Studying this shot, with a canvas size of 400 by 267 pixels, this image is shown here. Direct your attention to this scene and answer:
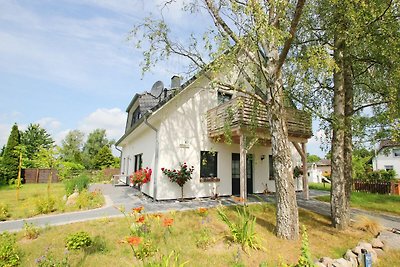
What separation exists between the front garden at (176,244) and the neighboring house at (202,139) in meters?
3.52

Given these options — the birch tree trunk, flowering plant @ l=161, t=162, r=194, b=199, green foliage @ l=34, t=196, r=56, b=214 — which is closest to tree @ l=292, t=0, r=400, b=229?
the birch tree trunk

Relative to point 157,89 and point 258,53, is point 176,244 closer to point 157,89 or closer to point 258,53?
point 258,53

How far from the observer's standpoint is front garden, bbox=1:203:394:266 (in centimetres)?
412

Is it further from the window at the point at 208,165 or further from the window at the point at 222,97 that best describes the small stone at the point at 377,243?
the window at the point at 222,97

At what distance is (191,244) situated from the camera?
508 cm

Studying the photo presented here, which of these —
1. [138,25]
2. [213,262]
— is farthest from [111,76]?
[213,262]

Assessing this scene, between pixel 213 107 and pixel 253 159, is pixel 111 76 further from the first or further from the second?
pixel 253 159

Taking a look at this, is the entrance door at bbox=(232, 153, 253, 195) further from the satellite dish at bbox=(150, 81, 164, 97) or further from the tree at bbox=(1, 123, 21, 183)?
the tree at bbox=(1, 123, 21, 183)

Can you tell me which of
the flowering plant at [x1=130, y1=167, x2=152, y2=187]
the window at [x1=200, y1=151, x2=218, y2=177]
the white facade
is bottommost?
the flowering plant at [x1=130, y1=167, x2=152, y2=187]

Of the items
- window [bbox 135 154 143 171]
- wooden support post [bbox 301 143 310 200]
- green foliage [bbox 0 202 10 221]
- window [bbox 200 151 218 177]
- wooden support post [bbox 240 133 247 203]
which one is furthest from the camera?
window [bbox 135 154 143 171]

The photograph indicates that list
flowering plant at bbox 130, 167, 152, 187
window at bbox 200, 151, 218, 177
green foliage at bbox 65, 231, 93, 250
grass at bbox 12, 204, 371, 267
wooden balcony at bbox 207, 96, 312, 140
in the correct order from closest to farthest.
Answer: grass at bbox 12, 204, 371, 267 < green foliage at bbox 65, 231, 93, 250 < wooden balcony at bbox 207, 96, 312, 140 < flowering plant at bbox 130, 167, 152, 187 < window at bbox 200, 151, 218, 177

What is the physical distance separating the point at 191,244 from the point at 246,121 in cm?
579

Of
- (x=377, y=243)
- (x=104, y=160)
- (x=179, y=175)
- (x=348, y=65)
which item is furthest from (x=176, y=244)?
(x=104, y=160)

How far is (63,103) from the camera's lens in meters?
11.2
